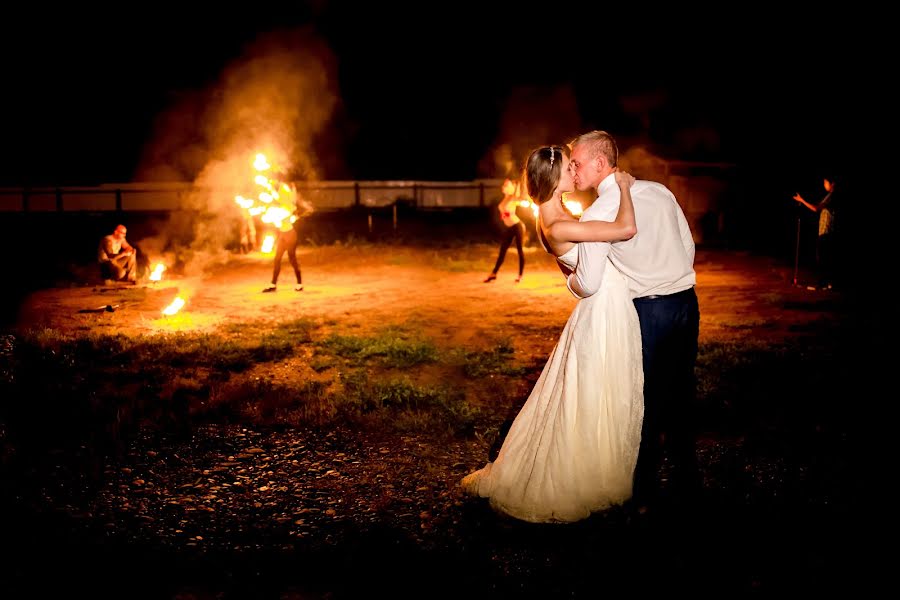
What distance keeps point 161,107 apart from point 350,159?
12024 mm

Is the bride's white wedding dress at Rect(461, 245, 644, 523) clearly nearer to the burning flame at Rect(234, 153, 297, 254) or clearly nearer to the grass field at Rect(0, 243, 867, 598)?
the grass field at Rect(0, 243, 867, 598)

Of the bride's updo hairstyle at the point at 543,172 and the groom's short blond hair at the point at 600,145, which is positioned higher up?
the groom's short blond hair at the point at 600,145

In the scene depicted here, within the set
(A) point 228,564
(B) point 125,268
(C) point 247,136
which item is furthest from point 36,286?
(A) point 228,564

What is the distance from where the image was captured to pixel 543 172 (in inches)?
130

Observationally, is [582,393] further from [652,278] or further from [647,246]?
[647,246]

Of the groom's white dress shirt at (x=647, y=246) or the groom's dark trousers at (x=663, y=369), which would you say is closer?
the groom's white dress shirt at (x=647, y=246)

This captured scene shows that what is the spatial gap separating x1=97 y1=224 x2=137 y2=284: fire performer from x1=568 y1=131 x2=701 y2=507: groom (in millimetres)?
11117

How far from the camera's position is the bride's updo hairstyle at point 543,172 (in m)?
3.31

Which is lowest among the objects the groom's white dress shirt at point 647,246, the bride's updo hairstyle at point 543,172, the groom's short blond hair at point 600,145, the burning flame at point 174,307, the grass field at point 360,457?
the grass field at point 360,457

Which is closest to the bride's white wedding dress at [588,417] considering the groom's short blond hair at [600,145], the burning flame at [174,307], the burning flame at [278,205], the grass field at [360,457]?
the grass field at [360,457]

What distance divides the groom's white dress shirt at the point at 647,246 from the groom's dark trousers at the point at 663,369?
0.29 feet

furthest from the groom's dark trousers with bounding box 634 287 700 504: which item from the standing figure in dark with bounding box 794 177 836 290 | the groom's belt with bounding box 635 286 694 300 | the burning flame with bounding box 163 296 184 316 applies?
the standing figure in dark with bounding box 794 177 836 290

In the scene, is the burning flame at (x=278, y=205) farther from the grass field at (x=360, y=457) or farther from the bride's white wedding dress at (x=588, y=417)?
the bride's white wedding dress at (x=588, y=417)

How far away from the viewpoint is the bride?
3.33 m
